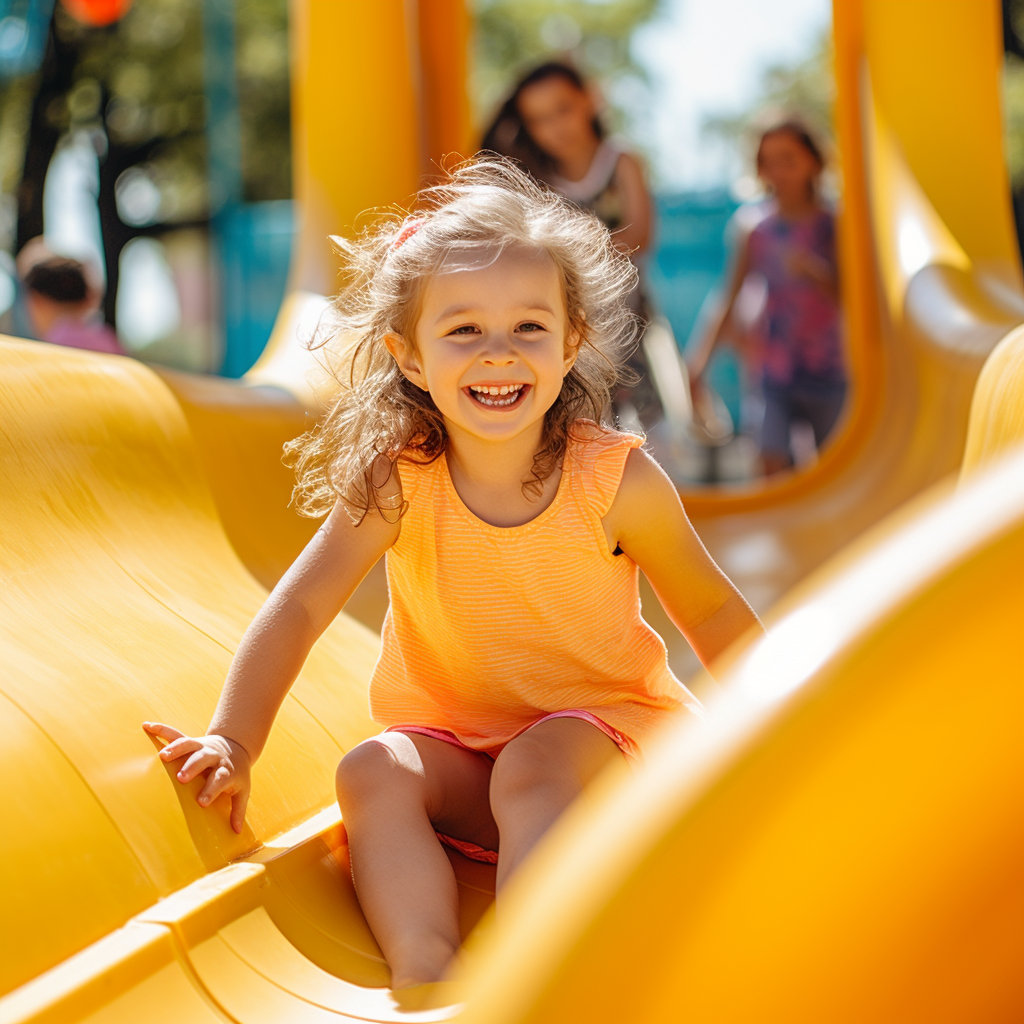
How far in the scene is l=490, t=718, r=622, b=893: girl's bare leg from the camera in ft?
4.31

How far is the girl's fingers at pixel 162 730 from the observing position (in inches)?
56.5

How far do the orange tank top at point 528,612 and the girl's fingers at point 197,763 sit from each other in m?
0.28

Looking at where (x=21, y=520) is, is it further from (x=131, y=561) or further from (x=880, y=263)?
(x=880, y=263)

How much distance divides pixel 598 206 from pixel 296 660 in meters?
2.18

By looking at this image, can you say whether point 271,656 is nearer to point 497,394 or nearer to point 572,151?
point 497,394

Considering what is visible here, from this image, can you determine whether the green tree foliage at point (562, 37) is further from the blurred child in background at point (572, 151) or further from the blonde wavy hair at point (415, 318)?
the blonde wavy hair at point (415, 318)

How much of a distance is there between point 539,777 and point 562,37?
74.1 ft

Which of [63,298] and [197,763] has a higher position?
[63,298]

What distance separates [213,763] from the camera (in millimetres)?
1410

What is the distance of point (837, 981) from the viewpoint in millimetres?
764

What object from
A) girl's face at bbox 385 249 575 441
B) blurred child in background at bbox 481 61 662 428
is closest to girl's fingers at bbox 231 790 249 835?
girl's face at bbox 385 249 575 441

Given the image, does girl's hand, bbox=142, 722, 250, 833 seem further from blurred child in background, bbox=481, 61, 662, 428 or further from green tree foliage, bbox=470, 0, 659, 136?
green tree foliage, bbox=470, 0, 659, 136

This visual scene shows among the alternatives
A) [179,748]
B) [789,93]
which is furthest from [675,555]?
[789,93]

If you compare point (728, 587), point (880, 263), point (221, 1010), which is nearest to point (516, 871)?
point (221, 1010)
